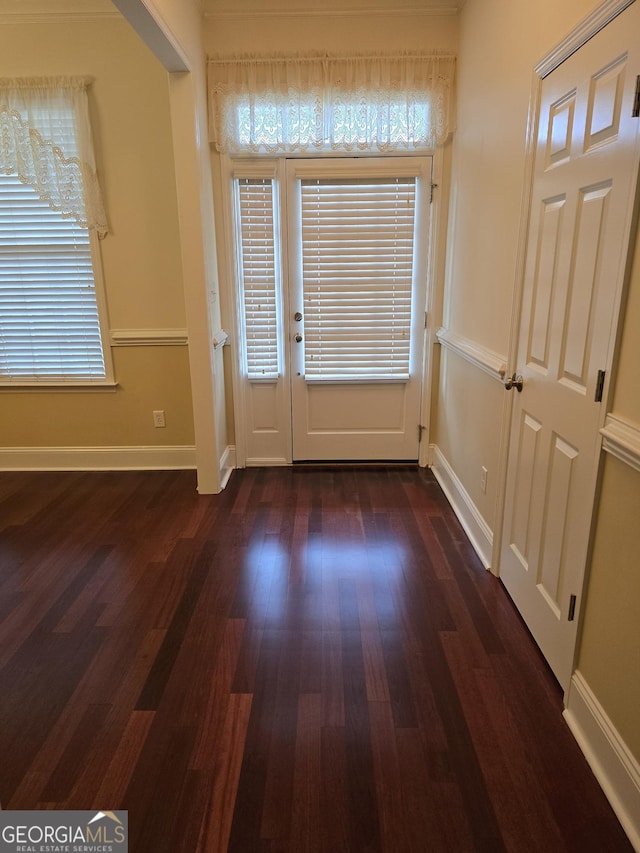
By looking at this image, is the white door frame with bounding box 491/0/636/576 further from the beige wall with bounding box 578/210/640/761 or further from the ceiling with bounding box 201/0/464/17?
the ceiling with bounding box 201/0/464/17

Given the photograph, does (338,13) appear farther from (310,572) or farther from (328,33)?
(310,572)

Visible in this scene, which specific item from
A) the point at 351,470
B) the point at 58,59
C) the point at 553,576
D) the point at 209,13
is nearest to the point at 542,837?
the point at 553,576

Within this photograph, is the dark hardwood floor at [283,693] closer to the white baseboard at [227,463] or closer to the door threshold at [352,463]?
the white baseboard at [227,463]

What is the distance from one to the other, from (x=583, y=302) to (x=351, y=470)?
A: 2.33 m

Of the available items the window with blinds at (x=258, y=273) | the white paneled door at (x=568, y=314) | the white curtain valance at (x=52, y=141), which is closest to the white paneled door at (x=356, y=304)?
the window with blinds at (x=258, y=273)

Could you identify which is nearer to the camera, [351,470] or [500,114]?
[500,114]

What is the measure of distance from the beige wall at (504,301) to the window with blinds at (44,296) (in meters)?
2.42

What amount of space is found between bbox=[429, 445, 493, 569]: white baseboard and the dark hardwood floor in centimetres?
9

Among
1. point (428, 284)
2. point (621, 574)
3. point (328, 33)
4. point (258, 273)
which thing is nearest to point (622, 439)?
point (621, 574)

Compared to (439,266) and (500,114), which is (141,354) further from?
(500,114)

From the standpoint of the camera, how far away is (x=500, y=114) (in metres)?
2.31

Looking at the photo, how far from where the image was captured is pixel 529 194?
1968 millimetres

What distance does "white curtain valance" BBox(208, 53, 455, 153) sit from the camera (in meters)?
3.02

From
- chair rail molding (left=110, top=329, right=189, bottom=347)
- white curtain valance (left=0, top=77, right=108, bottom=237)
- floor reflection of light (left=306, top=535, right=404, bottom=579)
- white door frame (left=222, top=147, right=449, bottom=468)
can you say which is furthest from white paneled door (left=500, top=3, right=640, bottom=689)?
white curtain valance (left=0, top=77, right=108, bottom=237)
